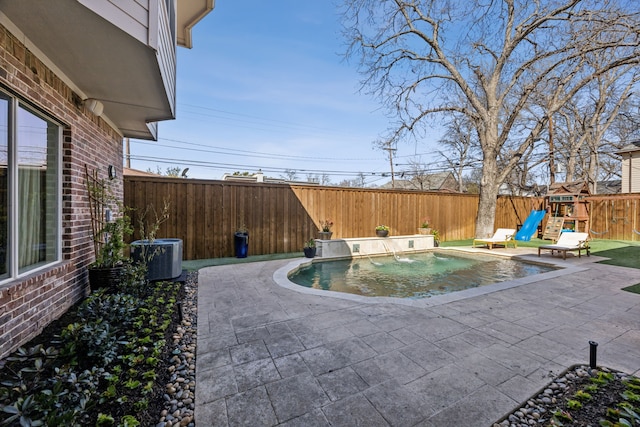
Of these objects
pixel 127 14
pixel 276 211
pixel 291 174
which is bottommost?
pixel 276 211

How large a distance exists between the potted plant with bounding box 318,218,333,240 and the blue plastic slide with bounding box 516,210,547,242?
8.41 meters

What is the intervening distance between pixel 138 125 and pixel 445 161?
2417 cm

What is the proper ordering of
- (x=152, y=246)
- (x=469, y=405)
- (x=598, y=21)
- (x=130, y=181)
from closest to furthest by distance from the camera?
(x=469, y=405) < (x=152, y=246) < (x=130, y=181) < (x=598, y=21)

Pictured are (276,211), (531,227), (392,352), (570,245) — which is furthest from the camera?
(531,227)

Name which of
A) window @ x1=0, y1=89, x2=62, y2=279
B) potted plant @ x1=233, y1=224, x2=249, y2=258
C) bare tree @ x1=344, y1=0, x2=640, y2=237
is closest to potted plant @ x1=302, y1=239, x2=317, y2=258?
potted plant @ x1=233, y1=224, x2=249, y2=258

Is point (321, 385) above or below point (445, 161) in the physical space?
below

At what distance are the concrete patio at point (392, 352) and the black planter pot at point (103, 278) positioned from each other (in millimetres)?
1089

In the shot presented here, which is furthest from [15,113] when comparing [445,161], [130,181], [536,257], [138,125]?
[445,161]

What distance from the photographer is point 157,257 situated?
15.2ft

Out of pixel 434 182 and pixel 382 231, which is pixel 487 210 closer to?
pixel 382 231

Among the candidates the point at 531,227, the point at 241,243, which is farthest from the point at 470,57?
the point at 241,243

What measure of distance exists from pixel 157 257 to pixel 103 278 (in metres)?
0.92

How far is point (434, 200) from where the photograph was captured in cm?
1087

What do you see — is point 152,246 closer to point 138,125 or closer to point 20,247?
point 20,247
